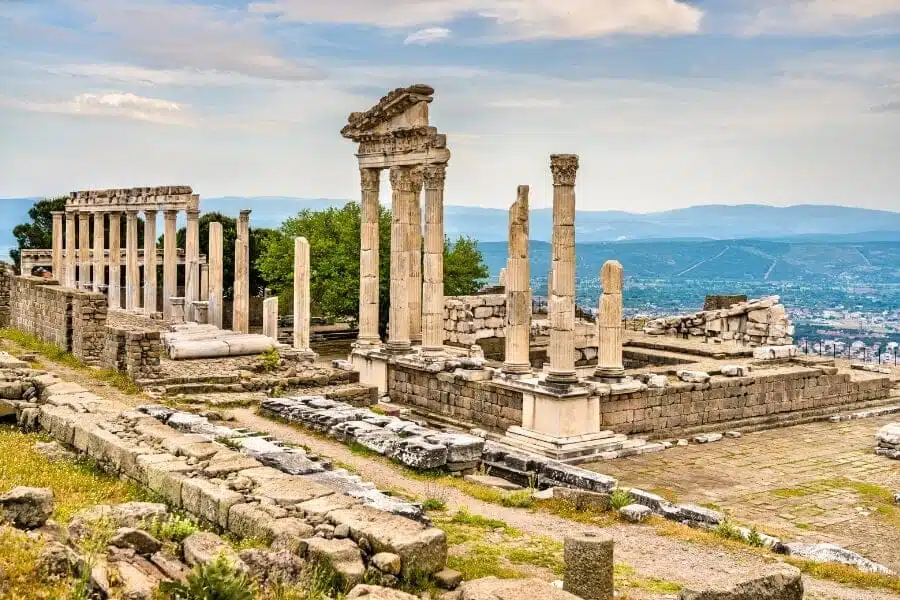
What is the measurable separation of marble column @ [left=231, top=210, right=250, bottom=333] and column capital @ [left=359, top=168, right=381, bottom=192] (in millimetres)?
6411

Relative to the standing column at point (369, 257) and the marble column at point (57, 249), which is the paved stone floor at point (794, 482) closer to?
the standing column at point (369, 257)

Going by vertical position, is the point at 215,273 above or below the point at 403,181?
below

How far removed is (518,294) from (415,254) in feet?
15.7

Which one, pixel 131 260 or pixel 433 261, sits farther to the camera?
pixel 131 260

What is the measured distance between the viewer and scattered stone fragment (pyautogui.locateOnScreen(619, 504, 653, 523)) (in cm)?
1494

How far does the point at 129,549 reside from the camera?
990 centimetres

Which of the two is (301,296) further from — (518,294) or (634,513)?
(634,513)

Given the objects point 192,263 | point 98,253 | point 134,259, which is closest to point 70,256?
point 98,253

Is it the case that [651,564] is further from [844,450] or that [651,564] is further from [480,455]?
[844,450]

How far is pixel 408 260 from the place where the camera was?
93.5 ft

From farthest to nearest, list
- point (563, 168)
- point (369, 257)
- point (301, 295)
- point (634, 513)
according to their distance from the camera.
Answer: point (301, 295), point (369, 257), point (563, 168), point (634, 513)

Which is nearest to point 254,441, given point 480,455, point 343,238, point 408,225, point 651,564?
point 480,455

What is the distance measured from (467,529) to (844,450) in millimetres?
13319

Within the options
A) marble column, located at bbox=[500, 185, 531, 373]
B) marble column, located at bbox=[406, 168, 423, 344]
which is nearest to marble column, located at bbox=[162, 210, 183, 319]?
marble column, located at bbox=[406, 168, 423, 344]
